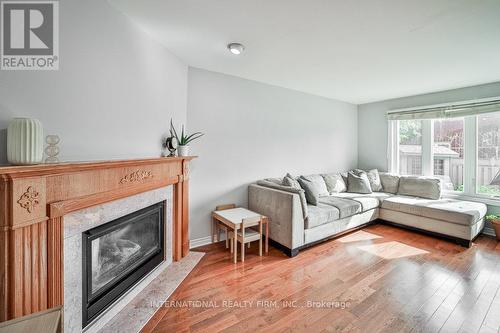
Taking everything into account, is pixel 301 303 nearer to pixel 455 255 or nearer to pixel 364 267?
pixel 364 267

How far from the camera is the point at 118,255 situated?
6.10 feet

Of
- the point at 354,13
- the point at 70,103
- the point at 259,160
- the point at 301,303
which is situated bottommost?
the point at 301,303

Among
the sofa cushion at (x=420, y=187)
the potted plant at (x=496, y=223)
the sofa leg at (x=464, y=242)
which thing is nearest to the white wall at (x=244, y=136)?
the sofa cushion at (x=420, y=187)

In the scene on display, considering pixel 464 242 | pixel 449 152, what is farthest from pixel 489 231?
pixel 449 152

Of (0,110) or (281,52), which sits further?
(281,52)

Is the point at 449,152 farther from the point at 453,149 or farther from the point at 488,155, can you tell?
the point at 488,155

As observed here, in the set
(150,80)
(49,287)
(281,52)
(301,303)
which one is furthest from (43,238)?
(281,52)

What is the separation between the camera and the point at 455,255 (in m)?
2.83

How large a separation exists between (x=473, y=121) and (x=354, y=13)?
3527 millimetres

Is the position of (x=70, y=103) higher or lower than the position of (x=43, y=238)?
higher

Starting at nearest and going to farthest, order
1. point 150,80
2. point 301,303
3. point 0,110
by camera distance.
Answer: point 0,110 → point 301,303 → point 150,80

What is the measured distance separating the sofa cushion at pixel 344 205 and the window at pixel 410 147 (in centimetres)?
188

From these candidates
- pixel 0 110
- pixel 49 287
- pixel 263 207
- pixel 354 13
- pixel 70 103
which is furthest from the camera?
pixel 263 207

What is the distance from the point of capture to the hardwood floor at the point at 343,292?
1709mm
